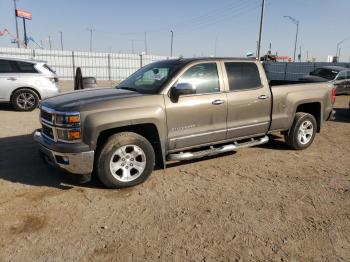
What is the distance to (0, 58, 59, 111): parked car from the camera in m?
9.95

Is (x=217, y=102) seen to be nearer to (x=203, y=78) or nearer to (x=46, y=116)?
(x=203, y=78)

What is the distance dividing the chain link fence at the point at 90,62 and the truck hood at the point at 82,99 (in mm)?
20972

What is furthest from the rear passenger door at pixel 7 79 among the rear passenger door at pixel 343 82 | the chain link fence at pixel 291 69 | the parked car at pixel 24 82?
the chain link fence at pixel 291 69

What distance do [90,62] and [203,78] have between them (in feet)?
75.7

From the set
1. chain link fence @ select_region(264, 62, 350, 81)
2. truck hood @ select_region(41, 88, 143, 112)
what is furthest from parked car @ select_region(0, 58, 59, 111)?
chain link fence @ select_region(264, 62, 350, 81)

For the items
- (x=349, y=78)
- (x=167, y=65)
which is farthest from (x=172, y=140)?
(x=349, y=78)

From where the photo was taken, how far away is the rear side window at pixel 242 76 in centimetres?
520

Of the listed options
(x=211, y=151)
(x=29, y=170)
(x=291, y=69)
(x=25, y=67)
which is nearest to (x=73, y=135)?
(x=29, y=170)

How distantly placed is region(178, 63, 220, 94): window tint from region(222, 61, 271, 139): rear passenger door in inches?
8.8

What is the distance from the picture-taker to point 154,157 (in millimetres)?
4520

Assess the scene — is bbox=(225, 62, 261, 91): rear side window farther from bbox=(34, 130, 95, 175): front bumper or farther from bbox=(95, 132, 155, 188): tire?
bbox=(34, 130, 95, 175): front bumper

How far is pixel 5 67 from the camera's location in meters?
10.0

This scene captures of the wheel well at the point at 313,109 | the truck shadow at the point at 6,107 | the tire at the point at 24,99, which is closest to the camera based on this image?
the wheel well at the point at 313,109

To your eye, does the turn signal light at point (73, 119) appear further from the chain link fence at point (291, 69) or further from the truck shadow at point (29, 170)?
the chain link fence at point (291, 69)
